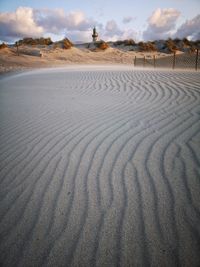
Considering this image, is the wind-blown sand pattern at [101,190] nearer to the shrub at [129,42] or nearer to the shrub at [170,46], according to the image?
the shrub at [170,46]

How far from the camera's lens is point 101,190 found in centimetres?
201

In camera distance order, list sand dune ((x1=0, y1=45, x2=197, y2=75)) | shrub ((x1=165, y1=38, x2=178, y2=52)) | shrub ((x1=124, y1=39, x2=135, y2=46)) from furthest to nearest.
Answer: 1. shrub ((x1=124, y1=39, x2=135, y2=46))
2. shrub ((x1=165, y1=38, x2=178, y2=52))
3. sand dune ((x1=0, y1=45, x2=197, y2=75))

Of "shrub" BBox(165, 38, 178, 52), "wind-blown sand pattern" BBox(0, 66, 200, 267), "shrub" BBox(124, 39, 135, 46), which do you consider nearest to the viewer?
"wind-blown sand pattern" BBox(0, 66, 200, 267)

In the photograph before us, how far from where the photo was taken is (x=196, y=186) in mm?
1972

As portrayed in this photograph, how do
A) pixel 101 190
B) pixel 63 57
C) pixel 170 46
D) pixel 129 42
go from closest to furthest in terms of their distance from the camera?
pixel 101 190 → pixel 63 57 → pixel 170 46 → pixel 129 42

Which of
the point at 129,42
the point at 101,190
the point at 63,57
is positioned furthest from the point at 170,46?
the point at 101,190

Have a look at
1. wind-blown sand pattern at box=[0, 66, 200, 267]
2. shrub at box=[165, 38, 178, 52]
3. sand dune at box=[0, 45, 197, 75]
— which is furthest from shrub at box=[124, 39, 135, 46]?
wind-blown sand pattern at box=[0, 66, 200, 267]

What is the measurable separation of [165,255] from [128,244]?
0.91 feet

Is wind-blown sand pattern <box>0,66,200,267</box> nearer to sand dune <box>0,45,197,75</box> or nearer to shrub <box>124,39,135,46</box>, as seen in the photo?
sand dune <box>0,45,197,75</box>

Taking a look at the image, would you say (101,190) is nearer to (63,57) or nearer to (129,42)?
(63,57)

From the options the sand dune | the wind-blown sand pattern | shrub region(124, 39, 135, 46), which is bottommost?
the wind-blown sand pattern

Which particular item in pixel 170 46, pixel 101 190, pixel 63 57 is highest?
pixel 170 46

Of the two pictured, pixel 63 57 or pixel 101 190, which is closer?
pixel 101 190

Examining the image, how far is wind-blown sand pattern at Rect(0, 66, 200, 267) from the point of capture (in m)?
1.44
